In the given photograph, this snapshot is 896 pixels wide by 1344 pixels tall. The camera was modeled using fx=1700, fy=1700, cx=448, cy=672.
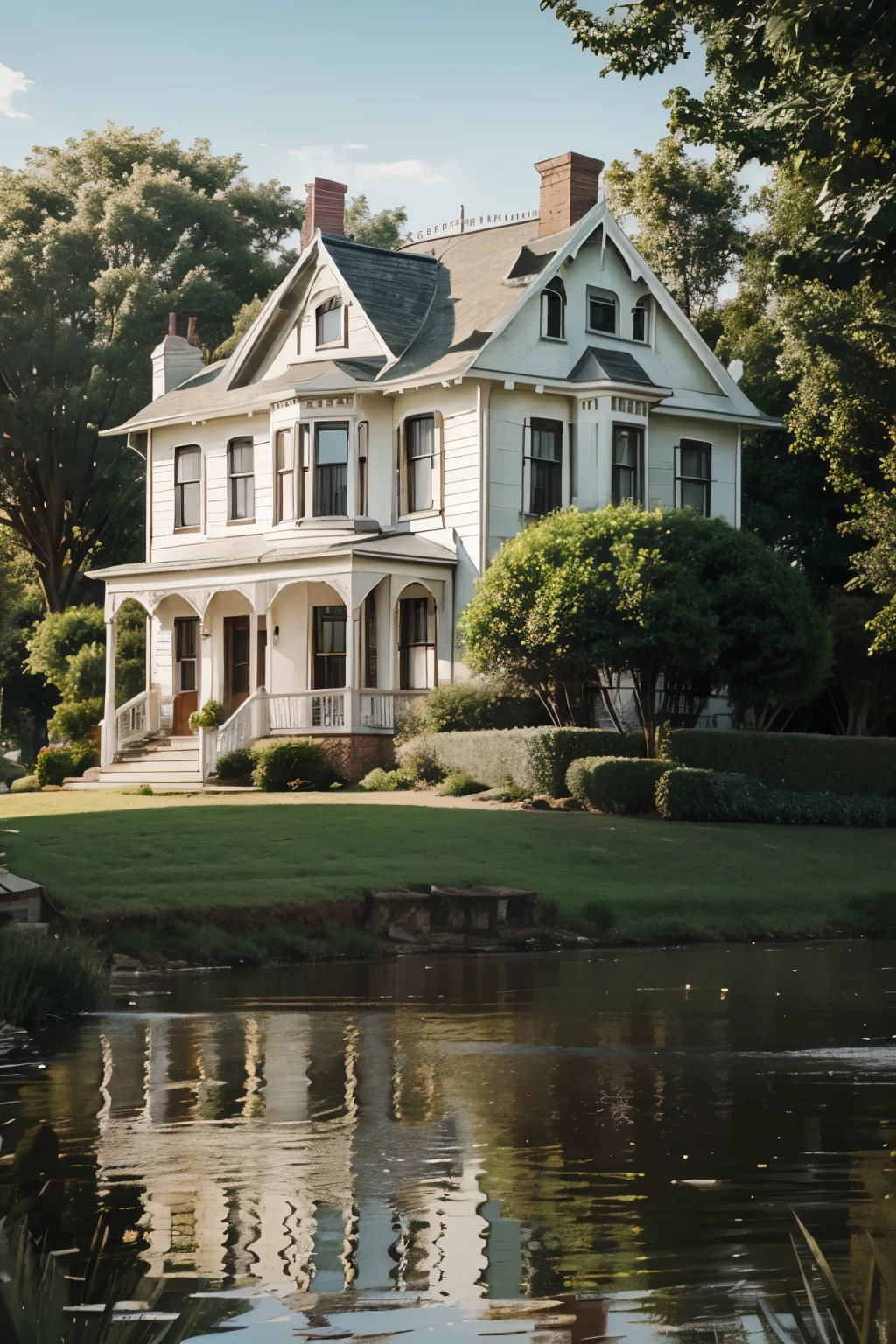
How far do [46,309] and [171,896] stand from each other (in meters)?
41.0

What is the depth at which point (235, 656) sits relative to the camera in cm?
4112

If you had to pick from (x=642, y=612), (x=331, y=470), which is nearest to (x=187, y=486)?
(x=331, y=470)

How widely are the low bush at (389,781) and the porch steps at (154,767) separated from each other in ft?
13.8

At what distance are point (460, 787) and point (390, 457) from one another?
11236mm

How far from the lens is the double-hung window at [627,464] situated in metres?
38.3

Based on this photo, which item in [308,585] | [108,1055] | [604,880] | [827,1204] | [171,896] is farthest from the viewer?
[308,585]

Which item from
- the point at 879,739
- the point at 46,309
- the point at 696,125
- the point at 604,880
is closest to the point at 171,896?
the point at 604,880

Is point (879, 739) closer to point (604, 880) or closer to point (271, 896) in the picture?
point (604, 880)

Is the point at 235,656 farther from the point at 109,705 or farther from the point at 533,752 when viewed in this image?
the point at 533,752

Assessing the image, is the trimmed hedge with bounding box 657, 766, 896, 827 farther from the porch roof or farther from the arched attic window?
the arched attic window

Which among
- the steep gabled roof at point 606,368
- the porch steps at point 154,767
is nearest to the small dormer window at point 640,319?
the steep gabled roof at point 606,368

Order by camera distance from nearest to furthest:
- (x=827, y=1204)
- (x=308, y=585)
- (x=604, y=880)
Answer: (x=827, y=1204) < (x=604, y=880) < (x=308, y=585)

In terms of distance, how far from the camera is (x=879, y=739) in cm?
3312

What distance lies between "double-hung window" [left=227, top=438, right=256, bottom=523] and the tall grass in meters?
28.1
